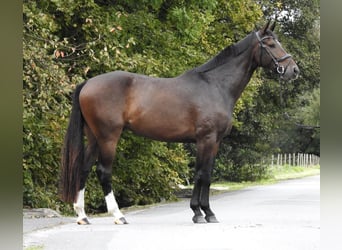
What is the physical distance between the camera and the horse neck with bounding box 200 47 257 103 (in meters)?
8.98

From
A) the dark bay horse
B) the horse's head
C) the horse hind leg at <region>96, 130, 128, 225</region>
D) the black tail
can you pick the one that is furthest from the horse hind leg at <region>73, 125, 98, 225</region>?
the horse's head

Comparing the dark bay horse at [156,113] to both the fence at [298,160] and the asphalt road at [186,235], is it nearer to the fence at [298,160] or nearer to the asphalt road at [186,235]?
the asphalt road at [186,235]

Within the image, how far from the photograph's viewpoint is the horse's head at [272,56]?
893cm

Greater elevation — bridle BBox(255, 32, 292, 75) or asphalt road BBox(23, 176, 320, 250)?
bridle BBox(255, 32, 292, 75)

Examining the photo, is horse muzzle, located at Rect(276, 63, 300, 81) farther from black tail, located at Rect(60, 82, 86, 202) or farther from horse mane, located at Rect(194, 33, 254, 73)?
black tail, located at Rect(60, 82, 86, 202)

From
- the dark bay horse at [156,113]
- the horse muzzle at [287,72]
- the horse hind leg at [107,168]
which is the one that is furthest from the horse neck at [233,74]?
the horse hind leg at [107,168]

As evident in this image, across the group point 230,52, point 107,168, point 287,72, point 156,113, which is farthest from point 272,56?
point 107,168

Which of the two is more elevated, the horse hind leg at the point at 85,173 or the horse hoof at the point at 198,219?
the horse hind leg at the point at 85,173

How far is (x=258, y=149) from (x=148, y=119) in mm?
19860

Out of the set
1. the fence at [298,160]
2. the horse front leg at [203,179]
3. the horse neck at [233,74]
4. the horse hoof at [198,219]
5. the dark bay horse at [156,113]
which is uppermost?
the horse neck at [233,74]

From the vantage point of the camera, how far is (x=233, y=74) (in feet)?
29.7

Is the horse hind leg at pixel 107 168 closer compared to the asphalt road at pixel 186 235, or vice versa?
the asphalt road at pixel 186 235

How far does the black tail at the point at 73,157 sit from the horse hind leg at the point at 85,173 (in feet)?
0.33

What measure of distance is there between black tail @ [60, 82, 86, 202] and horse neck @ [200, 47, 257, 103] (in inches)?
75.2
